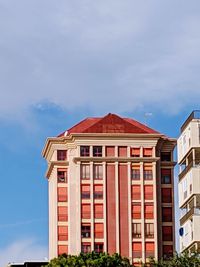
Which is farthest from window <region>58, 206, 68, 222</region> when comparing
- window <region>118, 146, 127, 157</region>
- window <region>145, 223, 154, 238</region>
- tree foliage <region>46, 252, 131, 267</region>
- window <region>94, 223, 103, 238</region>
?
tree foliage <region>46, 252, 131, 267</region>

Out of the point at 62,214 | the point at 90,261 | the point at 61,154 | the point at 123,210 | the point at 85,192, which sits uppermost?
the point at 61,154

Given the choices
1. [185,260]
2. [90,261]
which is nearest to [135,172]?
[90,261]

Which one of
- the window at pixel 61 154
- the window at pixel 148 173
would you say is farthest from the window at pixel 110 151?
the window at pixel 61 154

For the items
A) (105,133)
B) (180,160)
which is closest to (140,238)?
(105,133)

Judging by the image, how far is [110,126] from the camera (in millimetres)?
151750

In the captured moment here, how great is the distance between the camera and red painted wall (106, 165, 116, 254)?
146 meters

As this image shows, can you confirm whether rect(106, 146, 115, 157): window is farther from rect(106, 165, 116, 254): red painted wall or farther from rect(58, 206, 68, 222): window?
rect(58, 206, 68, 222): window

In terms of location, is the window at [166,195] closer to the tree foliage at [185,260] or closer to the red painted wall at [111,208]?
the red painted wall at [111,208]

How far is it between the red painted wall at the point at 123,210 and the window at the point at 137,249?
0.97 m

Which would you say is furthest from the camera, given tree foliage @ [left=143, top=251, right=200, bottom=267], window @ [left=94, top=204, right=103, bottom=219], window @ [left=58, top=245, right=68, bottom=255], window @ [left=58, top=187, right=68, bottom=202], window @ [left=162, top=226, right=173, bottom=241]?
window @ [left=162, top=226, right=173, bottom=241]

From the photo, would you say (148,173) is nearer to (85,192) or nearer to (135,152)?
(135,152)

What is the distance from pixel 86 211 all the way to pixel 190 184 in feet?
223

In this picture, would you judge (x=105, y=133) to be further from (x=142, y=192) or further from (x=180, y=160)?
(x=180, y=160)

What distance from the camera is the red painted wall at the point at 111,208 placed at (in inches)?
5753
